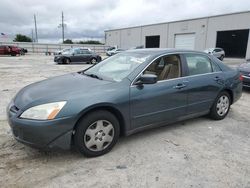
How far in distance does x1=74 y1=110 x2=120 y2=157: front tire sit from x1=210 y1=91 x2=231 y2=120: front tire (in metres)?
2.30

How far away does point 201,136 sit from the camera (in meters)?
3.87

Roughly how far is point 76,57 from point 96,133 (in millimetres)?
17256

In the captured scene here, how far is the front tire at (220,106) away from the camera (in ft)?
14.8

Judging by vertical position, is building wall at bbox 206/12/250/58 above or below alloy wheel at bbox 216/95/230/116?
above

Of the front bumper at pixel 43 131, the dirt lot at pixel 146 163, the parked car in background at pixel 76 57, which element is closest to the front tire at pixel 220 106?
the dirt lot at pixel 146 163

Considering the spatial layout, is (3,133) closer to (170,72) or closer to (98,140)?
(98,140)

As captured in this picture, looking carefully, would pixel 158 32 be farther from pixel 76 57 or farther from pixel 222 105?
pixel 222 105

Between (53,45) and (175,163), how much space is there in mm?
42221

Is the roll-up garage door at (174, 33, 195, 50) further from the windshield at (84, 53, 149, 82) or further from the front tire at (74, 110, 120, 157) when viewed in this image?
the front tire at (74, 110, 120, 157)

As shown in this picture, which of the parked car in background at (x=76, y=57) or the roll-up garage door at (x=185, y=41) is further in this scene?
the roll-up garage door at (x=185, y=41)

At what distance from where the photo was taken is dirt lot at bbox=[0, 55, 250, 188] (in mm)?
2582

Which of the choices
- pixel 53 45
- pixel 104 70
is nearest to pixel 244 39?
pixel 53 45

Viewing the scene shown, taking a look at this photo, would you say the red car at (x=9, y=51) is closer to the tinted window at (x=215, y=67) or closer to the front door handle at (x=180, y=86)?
the tinted window at (x=215, y=67)

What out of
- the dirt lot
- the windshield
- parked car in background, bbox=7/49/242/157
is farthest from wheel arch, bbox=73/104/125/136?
the windshield
